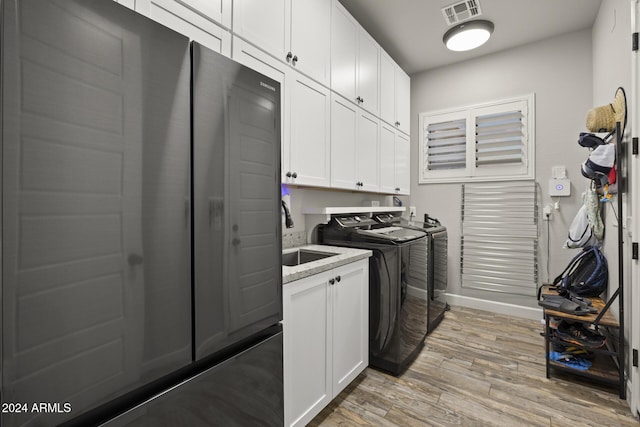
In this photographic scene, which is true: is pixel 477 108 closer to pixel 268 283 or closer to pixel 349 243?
pixel 349 243

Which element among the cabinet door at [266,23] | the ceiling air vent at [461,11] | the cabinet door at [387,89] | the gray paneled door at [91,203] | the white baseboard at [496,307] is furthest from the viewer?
the white baseboard at [496,307]

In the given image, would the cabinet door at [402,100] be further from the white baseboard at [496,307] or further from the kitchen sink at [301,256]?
the white baseboard at [496,307]

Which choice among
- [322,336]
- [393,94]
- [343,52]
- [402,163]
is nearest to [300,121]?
[343,52]

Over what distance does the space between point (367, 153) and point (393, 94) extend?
92 centimetres

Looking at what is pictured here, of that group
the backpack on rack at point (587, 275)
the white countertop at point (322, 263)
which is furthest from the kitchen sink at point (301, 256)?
the backpack on rack at point (587, 275)

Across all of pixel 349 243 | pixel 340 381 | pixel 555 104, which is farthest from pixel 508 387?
pixel 555 104

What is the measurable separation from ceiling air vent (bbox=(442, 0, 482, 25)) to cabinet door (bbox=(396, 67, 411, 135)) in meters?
0.67

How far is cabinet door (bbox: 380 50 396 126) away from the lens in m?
2.99

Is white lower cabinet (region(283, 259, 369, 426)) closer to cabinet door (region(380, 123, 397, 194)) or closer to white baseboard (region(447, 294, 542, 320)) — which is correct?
cabinet door (region(380, 123, 397, 194))

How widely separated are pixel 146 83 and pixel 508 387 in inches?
105

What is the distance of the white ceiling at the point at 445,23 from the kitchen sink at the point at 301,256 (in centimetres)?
219

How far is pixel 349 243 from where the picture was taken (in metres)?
2.29

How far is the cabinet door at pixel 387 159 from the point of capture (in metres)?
3.03

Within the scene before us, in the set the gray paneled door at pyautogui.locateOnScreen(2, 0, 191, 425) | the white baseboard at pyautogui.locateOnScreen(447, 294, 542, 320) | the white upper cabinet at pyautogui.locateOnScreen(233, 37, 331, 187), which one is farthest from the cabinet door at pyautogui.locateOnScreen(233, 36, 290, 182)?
the white baseboard at pyautogui.locateOnScreen(447, 294, 542, 320)
